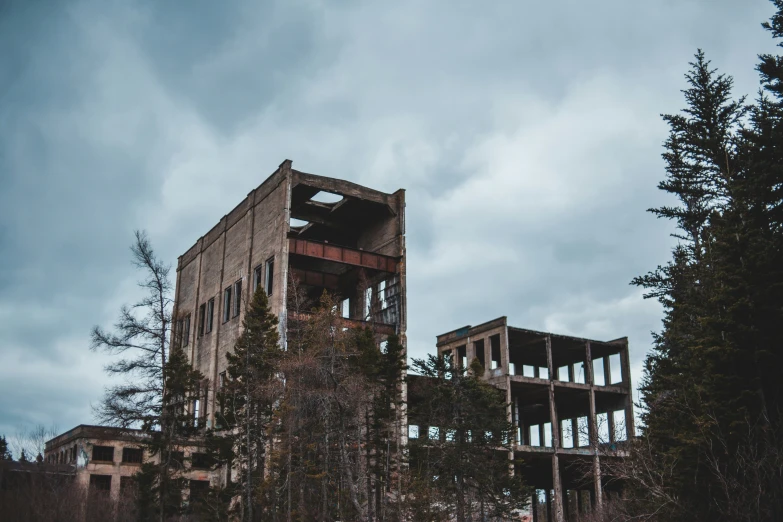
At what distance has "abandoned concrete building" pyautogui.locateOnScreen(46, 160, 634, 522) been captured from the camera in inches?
1542

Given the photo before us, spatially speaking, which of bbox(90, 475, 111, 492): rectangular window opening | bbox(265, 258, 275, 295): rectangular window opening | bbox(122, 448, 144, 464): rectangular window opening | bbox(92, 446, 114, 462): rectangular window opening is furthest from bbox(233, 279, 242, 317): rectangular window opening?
bbox(90, 475, 111, 492): rectangular window opening

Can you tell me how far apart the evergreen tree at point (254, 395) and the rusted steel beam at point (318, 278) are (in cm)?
1018

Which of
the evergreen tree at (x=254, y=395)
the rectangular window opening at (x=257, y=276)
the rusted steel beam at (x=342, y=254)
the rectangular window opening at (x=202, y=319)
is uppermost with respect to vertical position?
the rusted steel beam at (x=342, y=254)

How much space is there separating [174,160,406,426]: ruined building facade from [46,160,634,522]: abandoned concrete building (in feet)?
0.22

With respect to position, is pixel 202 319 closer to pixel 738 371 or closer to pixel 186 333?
pixel 186 333

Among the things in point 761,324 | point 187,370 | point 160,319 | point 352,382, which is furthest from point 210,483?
point 761,324

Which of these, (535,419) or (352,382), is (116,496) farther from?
(535,419)

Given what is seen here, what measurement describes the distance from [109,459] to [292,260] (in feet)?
50.4

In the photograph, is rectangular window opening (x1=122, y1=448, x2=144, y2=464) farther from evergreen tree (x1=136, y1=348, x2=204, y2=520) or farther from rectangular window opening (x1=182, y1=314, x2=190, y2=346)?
rectangular window opening (x1=182, y1=314, x2=190, y2=346)

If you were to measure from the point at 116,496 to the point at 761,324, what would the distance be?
28.2 meters

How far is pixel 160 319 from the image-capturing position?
2989 centimetres

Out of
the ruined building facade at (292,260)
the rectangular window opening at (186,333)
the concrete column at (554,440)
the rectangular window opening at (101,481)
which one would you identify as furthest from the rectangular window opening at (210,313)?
the concrete column at (554,440)

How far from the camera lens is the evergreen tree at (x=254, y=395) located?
99.6ft

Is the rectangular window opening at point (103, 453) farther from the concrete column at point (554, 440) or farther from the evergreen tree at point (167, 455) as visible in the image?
the concrete column at point (554, 440)
